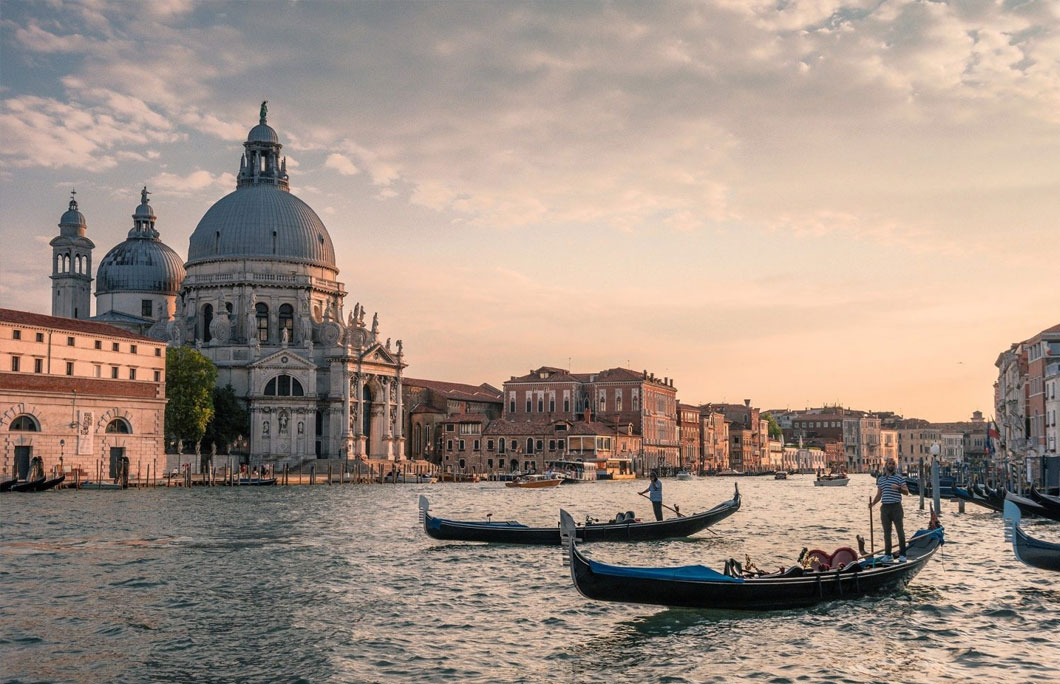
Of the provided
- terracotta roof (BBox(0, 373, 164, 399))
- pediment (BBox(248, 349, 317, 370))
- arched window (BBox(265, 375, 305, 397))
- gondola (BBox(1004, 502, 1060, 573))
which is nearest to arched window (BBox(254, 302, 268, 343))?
pediment (BBox(248, 349, 317, 370))

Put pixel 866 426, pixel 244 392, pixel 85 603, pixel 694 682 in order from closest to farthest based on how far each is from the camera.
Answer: pixel 694 682 < pixel 85 603 < pixel 244 392 < pixel 866 426

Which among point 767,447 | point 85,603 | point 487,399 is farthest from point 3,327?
point 767,447

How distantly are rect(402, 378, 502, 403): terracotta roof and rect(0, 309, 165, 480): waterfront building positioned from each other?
116 feet

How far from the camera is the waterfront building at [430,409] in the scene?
89.6m

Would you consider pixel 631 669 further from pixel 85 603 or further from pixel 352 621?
pixel 85 603

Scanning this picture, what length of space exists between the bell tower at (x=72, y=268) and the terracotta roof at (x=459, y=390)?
25613 mm

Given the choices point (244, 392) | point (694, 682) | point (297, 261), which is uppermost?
point (297, 261)

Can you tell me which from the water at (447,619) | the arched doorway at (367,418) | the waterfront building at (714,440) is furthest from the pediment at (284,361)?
the waterfront building at (714,440)

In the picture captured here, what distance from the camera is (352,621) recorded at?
50.2 ft

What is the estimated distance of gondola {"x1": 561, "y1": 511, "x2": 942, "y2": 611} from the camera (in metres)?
14.9

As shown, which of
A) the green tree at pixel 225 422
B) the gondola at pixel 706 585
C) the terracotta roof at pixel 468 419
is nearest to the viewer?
the gondola at pixel 706 585

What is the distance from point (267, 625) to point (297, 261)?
68289 millimetres

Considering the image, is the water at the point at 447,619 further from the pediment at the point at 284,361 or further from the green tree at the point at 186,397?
the pediment at the point at 284,361

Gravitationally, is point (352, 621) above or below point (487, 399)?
below
